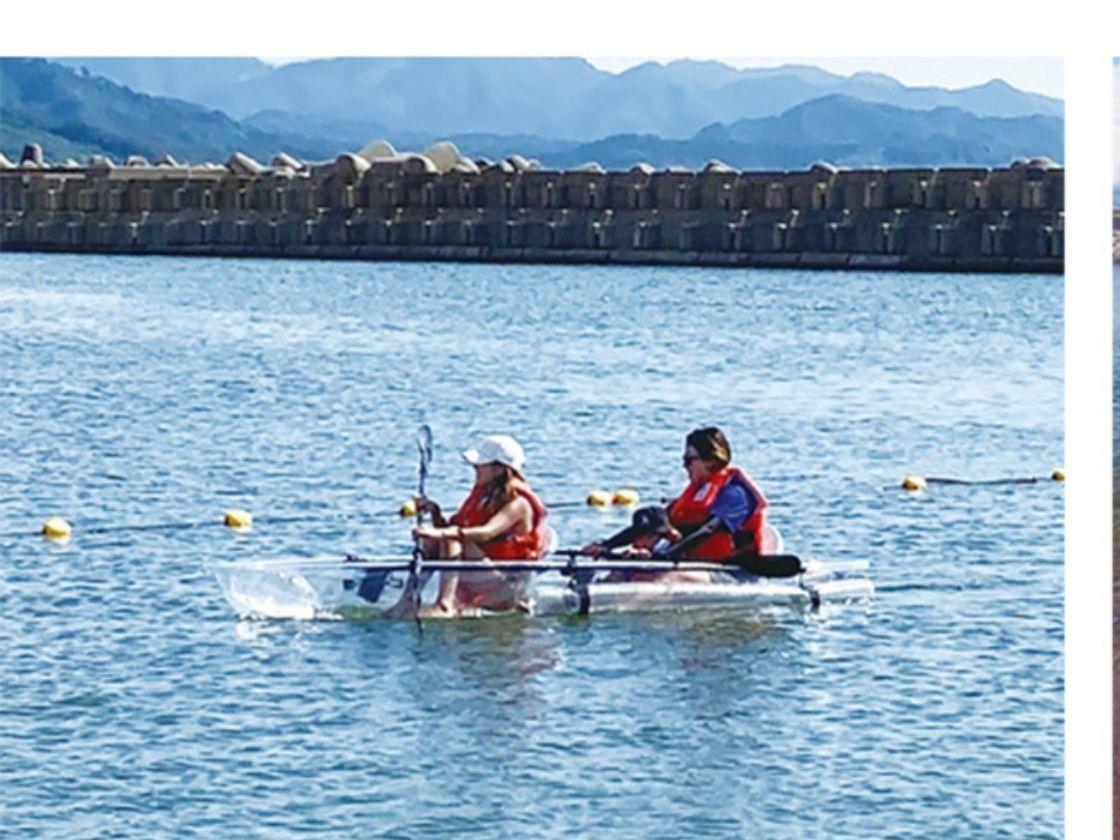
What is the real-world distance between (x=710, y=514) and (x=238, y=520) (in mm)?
4311

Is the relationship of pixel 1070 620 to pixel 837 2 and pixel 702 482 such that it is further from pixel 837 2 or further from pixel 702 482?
pixel 702 482

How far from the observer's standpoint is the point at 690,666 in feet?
31.3

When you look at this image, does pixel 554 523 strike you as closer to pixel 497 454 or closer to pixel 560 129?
pixel 560 129

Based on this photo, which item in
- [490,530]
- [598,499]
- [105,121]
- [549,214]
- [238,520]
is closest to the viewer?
[490,530]

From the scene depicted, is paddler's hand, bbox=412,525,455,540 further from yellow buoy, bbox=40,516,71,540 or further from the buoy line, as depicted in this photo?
yellow buoy, bbox=40,516,71,540

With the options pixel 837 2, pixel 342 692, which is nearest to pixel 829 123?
pixel 342 692

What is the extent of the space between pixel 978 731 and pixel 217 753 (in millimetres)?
2617

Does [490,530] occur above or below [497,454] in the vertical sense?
below

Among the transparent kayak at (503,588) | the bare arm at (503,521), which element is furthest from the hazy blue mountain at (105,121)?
the bare arm at (503,521)

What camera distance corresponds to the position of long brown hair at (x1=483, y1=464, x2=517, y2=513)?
9.26 metres

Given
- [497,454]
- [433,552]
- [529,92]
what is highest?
[529,92]

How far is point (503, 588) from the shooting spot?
30.6 ft

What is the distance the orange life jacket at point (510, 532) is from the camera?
9.28m

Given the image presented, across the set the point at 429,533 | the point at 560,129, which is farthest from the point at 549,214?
the point at 429,533
